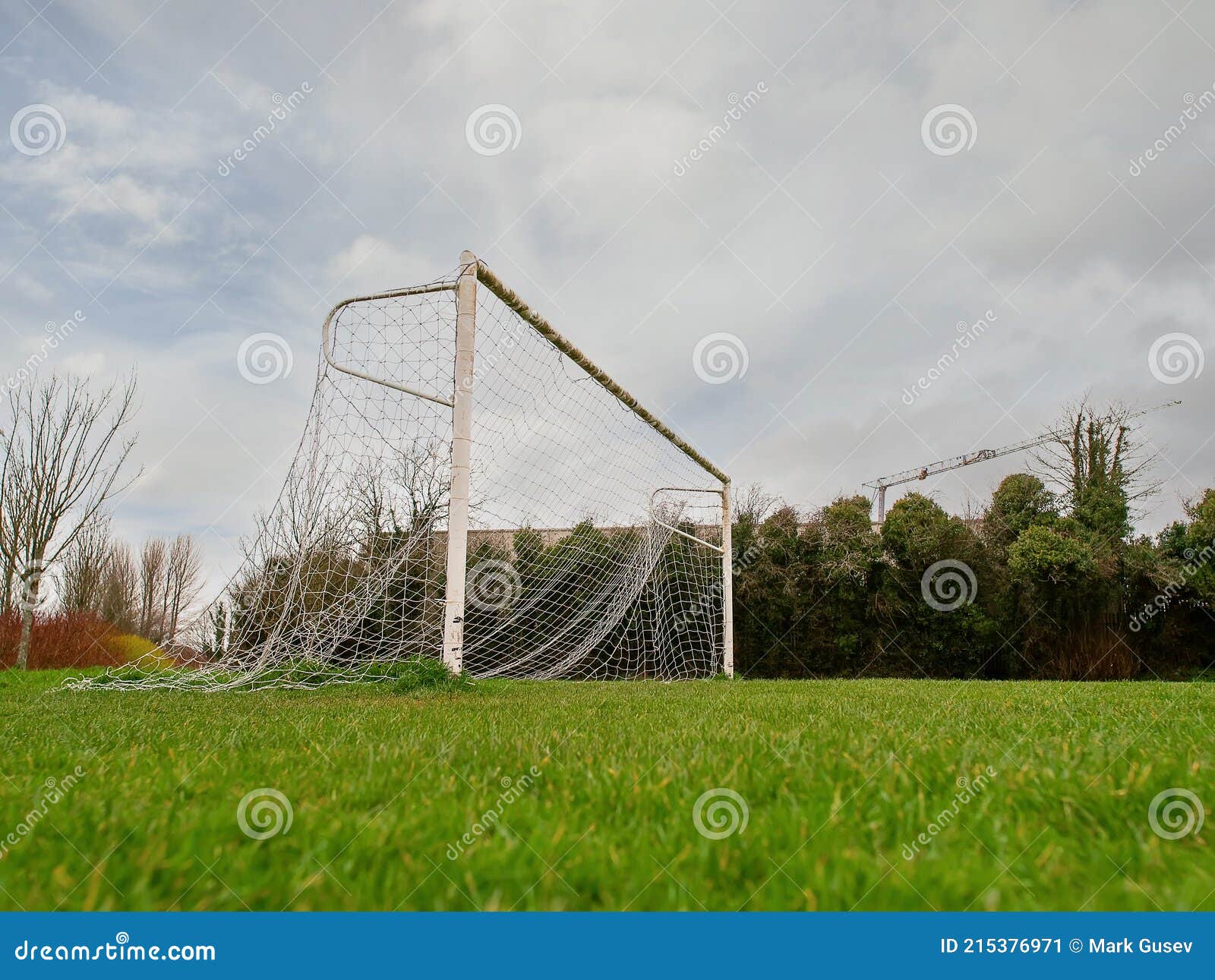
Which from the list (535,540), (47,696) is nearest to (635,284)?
(535,540)

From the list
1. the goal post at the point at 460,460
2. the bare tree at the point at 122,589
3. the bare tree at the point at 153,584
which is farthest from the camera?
the bare tree at the point at 153,584

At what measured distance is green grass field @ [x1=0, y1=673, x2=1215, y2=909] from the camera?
110 centimetres

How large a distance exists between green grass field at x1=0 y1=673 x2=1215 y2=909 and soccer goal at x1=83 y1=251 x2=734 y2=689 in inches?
122

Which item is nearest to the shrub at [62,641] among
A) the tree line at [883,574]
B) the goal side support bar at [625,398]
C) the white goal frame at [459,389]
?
the tree line at [883,574]

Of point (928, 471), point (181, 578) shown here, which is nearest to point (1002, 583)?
point (181, 578)

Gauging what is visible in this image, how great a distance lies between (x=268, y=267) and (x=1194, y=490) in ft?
54.9

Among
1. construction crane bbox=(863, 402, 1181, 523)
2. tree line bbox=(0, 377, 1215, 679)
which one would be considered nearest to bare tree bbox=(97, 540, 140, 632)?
tree line bbox=(0, 377, 1215, 679)

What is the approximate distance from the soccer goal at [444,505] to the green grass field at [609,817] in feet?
10.1

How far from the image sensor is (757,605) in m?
13.4

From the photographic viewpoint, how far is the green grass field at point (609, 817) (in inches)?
43.4

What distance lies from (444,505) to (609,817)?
6.39 metres

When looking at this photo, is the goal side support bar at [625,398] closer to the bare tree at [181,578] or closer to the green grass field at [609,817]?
the green grass field at [609,817]

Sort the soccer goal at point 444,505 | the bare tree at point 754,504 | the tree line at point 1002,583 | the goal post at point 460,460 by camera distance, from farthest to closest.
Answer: the bare tree at point 754,504, the tree line at point 1002,583, the soccer goal at point 444,505, the goal post at point 460,460

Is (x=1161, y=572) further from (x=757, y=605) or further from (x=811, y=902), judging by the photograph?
(x=811, y=902)
